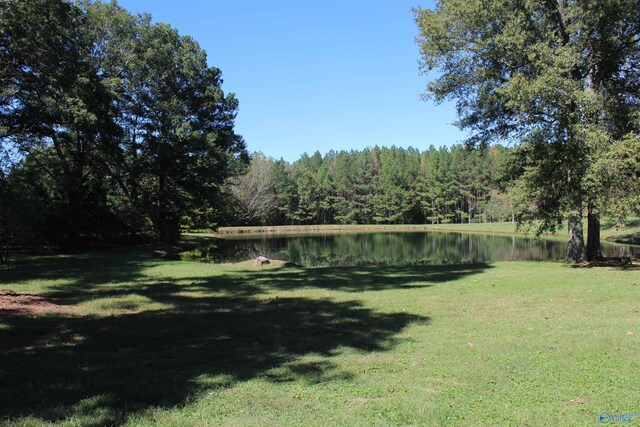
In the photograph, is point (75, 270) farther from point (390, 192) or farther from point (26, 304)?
point (390, 192)

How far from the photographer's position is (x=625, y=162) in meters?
14.0

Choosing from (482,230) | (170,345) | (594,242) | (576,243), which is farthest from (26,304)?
(482,230)

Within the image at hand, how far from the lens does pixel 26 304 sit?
33.6 feet

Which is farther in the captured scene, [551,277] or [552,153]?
[552,153]

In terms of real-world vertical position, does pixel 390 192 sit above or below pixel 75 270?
above

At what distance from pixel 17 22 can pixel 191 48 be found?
16679mm

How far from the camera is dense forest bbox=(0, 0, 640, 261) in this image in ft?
50.5

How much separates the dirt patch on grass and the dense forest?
3710mm

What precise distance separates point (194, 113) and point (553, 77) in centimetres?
2576

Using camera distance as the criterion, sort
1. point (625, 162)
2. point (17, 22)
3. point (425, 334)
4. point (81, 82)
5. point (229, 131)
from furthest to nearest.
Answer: point (229, 131) → point (81, 82) → point (17, 22) → point (625, 162) → point (425, 334)

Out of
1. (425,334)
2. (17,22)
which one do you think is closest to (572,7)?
(425,334)

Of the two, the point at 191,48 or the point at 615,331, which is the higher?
the point at 191,48

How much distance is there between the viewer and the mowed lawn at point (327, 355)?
447cm

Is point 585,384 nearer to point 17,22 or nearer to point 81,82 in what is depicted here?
point 17,22
